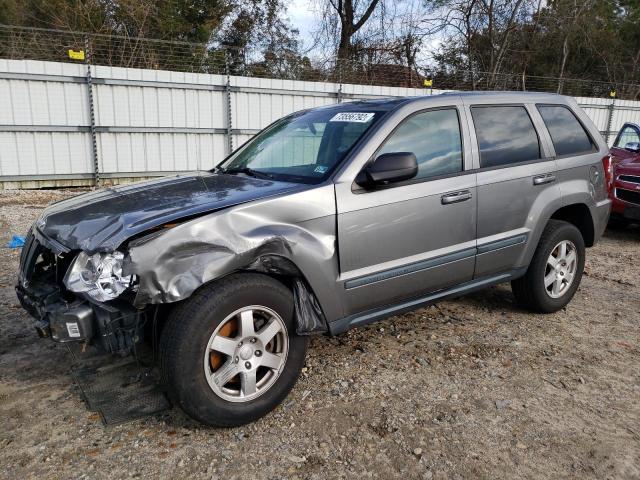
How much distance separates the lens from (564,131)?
4.31 m

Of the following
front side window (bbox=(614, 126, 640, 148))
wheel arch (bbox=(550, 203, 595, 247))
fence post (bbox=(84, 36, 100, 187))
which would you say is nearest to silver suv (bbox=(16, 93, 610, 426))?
wheel arch (bbox=(550, 203, 595, 247))

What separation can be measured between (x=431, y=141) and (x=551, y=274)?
1.71 meters

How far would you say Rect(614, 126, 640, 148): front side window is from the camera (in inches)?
334

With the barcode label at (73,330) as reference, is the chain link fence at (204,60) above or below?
above

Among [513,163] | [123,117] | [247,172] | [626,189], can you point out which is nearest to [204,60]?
[123,117]

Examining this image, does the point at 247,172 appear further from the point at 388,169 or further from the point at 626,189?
the point at 626,189

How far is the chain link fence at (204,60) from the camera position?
10914 millimetres

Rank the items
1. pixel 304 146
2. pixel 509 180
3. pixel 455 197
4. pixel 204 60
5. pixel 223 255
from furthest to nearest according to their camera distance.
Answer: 1. pixel 204 60
2. pixel 509 180
3. pixel 304 146
4. pixel 455 197
5. pixel 223 255

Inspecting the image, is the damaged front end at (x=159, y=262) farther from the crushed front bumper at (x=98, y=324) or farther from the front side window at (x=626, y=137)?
the front side window at (x=626, y=137)

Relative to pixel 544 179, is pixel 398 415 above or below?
below

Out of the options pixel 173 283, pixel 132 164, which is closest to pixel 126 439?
pixel 173 283

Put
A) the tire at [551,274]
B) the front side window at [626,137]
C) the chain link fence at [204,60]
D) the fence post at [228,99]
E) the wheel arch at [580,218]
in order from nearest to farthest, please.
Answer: the tire at [551,274], the wheel arch at [580,218], the front side window at [626,137], the chain link fence at [204,60], the fence post at [228,99]

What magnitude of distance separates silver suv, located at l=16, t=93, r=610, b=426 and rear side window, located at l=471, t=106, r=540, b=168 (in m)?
A: 0.01

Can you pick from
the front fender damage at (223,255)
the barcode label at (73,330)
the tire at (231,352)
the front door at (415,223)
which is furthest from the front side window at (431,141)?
the barcode label at (73,330)
